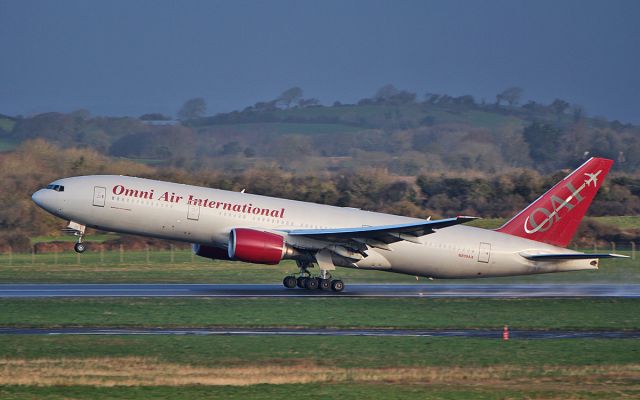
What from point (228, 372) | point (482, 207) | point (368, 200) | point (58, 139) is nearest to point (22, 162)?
point (368, 200)

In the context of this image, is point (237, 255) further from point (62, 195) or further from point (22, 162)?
point (22, 162)

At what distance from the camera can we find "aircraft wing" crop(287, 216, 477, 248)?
37.5 meters

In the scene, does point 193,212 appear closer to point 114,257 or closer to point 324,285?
point 324,285

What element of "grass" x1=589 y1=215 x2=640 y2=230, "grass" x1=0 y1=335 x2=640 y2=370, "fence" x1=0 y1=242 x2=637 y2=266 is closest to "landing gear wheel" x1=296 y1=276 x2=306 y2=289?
"grass" x1=0 y1=335 x2=640 y2=370

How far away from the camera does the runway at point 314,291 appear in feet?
123

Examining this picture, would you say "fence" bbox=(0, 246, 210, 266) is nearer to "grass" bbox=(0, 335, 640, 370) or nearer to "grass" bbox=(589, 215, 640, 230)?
"grass" bbox=(0, 335, 640, 370)

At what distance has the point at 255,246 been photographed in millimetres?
37531

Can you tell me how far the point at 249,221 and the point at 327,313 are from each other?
8.22m

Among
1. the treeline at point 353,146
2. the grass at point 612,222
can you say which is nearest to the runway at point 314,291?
the grass at point 612,222

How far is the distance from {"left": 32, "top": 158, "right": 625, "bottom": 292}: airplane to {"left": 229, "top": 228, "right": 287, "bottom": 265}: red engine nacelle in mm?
36

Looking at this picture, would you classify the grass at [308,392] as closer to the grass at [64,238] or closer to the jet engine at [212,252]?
the jet engine at [212,252]

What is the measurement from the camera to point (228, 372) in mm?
21297

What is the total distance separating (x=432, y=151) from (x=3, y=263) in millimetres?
119043

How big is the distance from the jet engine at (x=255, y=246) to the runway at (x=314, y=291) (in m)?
1.34
